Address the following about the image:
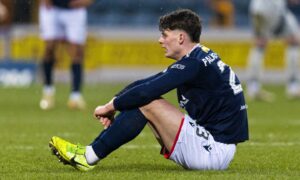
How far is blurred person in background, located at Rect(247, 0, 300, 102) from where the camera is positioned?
14.8 m

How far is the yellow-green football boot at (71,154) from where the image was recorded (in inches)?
252

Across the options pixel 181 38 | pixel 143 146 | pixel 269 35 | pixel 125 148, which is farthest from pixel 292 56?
pixel 181 38

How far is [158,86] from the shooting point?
20.0 feet

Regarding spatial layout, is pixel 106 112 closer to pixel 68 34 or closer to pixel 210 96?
pixel 210 96

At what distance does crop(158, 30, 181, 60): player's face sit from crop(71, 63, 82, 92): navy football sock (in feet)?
20.7

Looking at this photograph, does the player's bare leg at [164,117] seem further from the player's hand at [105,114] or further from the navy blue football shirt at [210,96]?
the player's hand at [105,114]

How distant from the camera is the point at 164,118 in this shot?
20.5 ft

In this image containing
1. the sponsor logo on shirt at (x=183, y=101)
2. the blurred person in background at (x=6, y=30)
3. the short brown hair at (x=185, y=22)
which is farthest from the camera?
the blurred person in background at (x=6, y=30)

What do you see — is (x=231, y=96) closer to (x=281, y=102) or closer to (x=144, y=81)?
(x=144, y=81)

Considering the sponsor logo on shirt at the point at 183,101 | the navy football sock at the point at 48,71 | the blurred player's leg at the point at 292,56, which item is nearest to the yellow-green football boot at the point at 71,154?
the sponsor logo on shirt at the point at 183,101

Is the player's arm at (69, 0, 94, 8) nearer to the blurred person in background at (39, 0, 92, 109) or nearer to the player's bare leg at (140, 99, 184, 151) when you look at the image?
the blurred person in background at (39, 0, 92, 109)

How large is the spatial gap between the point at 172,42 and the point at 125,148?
7.27 feet

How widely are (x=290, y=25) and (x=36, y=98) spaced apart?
4.21 metres

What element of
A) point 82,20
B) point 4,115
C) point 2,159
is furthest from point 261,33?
point 2,159
